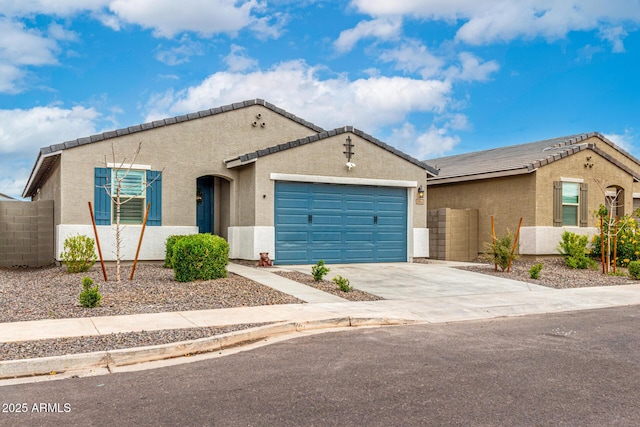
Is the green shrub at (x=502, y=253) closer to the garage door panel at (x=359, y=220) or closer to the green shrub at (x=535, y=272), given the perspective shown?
the green shrub at (x=535, y=272)

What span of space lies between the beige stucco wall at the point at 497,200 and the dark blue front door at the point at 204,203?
375 inches

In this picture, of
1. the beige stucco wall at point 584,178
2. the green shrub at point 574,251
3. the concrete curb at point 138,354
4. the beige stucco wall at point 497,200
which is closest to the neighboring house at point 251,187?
the beige stucco wall at point 497,200

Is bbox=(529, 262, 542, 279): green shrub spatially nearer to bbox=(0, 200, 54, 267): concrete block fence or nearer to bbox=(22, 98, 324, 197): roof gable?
bbox=(22, 98, 324, 197): roof gable

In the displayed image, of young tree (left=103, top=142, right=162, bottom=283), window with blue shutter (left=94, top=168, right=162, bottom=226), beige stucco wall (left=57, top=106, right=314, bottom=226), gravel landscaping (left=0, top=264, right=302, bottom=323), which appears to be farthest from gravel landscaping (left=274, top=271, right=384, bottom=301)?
young tree (left=103, top=142, right=162, bottom=283)

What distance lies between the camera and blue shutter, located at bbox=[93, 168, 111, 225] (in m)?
15.7

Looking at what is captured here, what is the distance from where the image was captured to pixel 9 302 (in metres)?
10.1

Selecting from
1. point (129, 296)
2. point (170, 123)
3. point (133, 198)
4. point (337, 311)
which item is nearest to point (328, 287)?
point (337, 311)

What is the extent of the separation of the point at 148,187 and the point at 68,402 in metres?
11.7

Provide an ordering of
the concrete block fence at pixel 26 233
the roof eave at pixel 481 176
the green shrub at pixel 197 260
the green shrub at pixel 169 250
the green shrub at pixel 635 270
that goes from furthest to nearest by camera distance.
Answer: the roof eave at pixel 481 176 → the concrete block fence at pixel 26 233 → the green shrub at pixel 635 270 → the green shrub at pixel 169 250 → the green shrub at pixel 197 260

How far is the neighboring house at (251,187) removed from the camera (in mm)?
15742

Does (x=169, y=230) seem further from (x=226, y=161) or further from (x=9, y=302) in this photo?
(x=9, y=302)

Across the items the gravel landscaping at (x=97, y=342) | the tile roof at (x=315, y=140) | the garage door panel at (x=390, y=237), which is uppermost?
the tile roof at (x=315, y=140)

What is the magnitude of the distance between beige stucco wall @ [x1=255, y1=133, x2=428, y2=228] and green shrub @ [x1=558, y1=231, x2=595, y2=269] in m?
4.53

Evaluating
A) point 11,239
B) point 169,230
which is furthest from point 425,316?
point 11,239
